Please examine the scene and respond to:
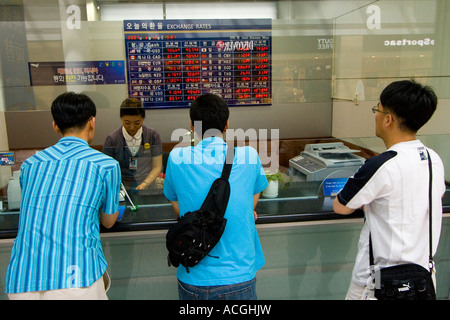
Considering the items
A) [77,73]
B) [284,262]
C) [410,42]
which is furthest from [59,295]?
[410,42]

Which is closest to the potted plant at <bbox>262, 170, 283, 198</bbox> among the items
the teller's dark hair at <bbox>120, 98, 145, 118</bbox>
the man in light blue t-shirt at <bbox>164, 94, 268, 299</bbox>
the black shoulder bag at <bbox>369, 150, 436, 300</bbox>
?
the man in light blue t-shirt at <bbox>164, 94, 268, 299</bbox>

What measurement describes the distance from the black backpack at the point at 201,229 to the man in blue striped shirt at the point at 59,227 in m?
0.28

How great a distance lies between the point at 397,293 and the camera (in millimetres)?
1269

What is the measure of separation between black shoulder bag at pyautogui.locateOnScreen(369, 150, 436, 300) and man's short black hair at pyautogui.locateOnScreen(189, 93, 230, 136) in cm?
74

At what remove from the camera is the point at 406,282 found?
4.15ft

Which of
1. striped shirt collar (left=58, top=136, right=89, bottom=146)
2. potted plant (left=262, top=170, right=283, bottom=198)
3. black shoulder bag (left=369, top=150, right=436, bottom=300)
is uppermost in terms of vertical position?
striped shirt collar (left=58, top=136, right=89, bottom=146)

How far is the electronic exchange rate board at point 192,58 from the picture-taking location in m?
2.86

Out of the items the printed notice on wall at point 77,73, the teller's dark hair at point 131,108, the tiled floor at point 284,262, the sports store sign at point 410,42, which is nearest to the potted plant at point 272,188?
the tiled floor at point 284,262

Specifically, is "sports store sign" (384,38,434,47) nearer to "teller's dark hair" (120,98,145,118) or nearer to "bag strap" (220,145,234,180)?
"teller's dark hair" (120,98,145,118)

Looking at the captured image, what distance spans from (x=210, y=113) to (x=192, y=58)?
173 centimetres

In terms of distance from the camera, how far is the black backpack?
4.10 ft

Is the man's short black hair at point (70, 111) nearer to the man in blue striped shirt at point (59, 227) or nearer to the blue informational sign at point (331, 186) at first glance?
the man in blue striped shirt at point (59, 227)

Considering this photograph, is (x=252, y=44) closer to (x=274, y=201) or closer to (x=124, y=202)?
→ (x=274, y=201)

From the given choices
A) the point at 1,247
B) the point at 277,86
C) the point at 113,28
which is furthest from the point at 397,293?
the point at 113,28
